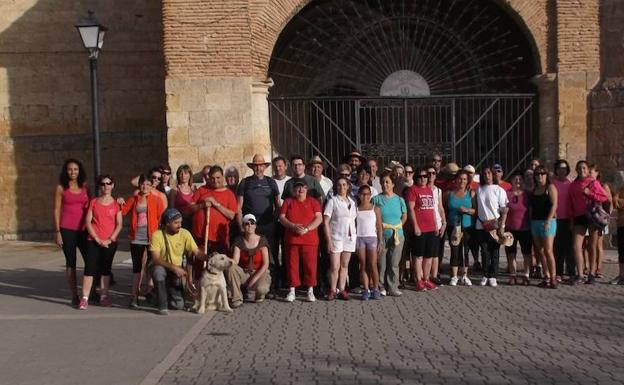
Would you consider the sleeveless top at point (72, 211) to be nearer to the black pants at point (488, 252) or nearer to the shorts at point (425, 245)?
the shorts at point (425, 245)

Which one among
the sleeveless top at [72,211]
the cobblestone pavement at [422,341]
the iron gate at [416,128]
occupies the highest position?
the iron gate at [416,128]

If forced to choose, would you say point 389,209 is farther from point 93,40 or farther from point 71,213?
point 93,40

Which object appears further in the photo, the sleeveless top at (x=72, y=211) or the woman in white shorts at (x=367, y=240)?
the woman in white shorts at (x=367, y=240)

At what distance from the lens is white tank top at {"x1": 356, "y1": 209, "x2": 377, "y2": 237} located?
9617 millimetres

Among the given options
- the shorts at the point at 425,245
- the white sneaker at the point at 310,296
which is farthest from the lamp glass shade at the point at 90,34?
the shorts at the point at 425,245

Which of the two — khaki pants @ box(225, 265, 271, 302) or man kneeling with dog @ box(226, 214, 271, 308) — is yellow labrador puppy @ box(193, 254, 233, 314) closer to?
khaki pants @ box(225, 265, 271, 302)

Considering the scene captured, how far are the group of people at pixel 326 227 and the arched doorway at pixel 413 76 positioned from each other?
165 inches

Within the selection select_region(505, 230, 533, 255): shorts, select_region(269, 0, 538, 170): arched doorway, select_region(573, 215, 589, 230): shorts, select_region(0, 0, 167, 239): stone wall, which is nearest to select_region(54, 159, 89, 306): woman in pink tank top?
select_region(505, 230, 533, 255): shorts

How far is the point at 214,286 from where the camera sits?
8.91 m

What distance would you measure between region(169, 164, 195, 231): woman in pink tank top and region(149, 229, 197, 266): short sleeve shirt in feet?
2.18

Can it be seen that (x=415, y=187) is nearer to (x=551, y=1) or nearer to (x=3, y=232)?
(x=551, y=1)

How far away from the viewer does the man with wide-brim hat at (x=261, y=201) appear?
32.2ft

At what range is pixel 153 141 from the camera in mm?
17969

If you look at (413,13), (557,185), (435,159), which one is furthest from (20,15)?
(557,185)
